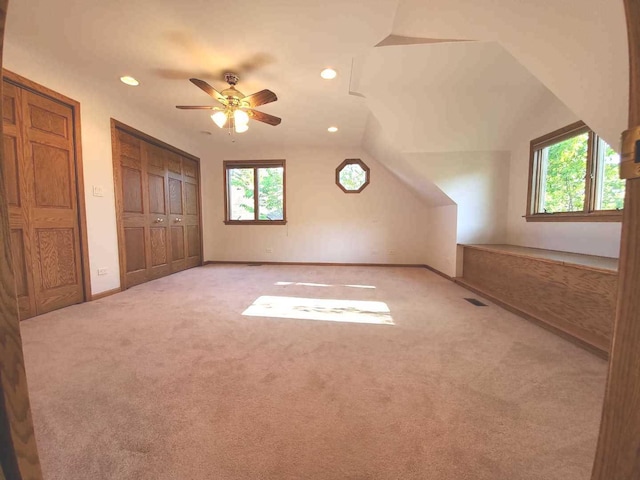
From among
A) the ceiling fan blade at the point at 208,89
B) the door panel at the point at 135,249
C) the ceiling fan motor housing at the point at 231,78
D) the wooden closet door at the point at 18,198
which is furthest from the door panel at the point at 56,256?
the ceiling fan motor housing at the point at 231,78

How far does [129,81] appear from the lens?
282cm

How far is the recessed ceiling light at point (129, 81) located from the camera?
9.06 feet

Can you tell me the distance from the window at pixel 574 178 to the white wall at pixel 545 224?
8 cm

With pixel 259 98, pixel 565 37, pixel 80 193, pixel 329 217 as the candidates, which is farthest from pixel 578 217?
pixel 80 193

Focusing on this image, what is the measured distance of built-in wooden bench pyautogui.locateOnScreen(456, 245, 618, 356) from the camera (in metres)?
1.81

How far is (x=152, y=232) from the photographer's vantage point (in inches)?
156

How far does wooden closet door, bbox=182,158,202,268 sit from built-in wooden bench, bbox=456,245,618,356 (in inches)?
191

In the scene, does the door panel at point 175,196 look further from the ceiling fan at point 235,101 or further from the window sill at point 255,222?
the ceiling fan at point 235,101

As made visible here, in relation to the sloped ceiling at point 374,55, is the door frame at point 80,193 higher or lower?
lower

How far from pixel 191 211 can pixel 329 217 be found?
8.89 ft

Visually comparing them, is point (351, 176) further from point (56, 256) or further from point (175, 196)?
point (56, 256)

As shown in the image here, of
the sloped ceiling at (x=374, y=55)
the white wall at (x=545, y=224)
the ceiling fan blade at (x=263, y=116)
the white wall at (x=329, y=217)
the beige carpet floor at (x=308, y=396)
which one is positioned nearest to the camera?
the beige carpet floor at (x=308, y=396)

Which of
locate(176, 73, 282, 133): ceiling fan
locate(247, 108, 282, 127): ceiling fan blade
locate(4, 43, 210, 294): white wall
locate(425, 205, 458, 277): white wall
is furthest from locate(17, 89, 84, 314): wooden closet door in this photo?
locate(425, 205, 458, 277): white wall

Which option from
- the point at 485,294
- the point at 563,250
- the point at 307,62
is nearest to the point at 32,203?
the point at 307,62
